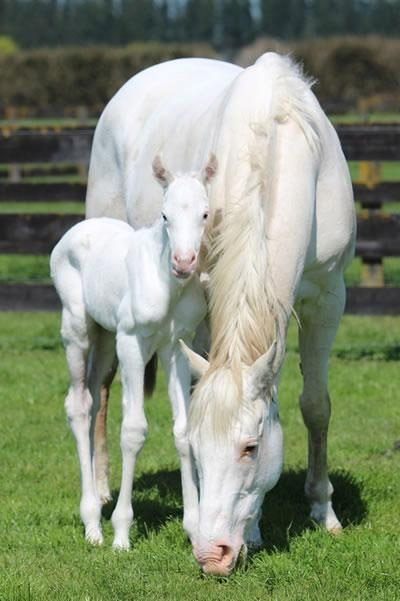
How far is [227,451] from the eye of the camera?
4.35 meters

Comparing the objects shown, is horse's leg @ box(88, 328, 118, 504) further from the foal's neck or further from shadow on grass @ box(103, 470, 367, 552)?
the foal's neck

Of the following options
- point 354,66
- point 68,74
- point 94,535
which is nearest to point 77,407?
point 94,535

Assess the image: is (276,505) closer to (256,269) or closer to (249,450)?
(249,450)

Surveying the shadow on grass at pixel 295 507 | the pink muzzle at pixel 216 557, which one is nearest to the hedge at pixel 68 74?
the shadow on grass at pixel 295 507

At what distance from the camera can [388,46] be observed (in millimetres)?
43250

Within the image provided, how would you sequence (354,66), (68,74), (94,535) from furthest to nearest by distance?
(354,66), (68,74), (94,535)

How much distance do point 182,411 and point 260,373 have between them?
26.0 inches

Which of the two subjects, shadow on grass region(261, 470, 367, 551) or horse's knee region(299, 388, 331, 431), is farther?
horse's knee region(299, 388, 331, 431)

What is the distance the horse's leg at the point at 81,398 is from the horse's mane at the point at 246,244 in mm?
919

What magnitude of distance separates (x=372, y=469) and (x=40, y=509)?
1.73 meters

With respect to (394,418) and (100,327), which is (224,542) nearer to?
(100,327)

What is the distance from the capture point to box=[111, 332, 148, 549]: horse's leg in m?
4.95

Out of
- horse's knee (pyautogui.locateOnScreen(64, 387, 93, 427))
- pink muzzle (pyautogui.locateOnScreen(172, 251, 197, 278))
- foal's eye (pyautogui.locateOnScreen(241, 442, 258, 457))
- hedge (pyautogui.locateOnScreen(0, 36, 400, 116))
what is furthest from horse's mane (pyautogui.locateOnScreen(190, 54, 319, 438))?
hedge (pyautogui.locateOnScreen(0, 36, 400, 116))

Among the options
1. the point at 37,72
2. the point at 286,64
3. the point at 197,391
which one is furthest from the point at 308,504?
the point at 37,72
